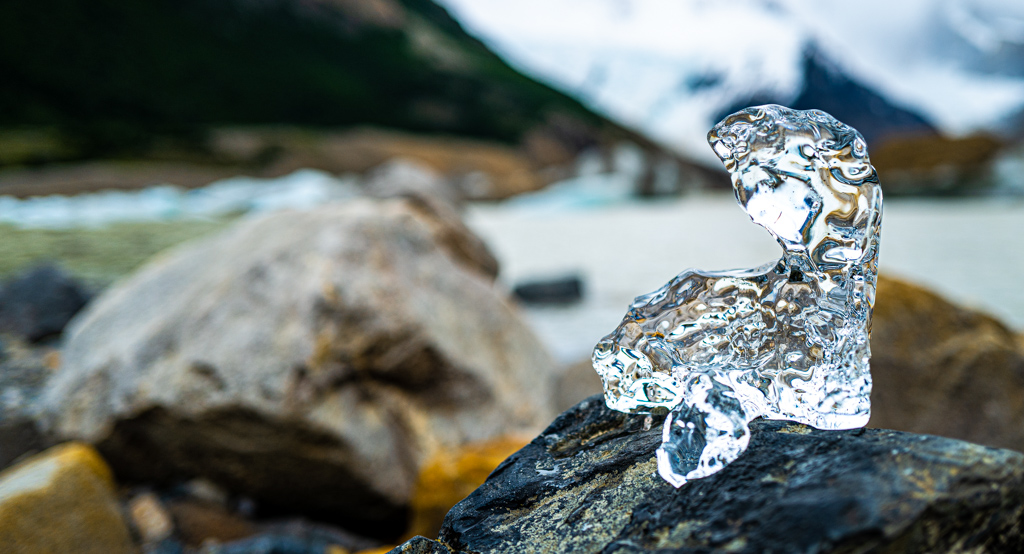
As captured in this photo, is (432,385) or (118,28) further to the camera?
(118,28)

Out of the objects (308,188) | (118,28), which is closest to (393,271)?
(308,188)

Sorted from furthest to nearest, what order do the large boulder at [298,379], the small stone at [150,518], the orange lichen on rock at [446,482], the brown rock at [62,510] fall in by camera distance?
the large boulder at [298,379] < the small stone at [150,518] < the orange lichen on rock at [446,482] < the brown rock at [62,510]

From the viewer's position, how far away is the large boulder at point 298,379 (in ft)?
10.1

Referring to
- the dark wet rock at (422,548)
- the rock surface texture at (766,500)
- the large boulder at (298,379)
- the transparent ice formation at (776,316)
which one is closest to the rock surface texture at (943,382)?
the large boulder at (298,379)

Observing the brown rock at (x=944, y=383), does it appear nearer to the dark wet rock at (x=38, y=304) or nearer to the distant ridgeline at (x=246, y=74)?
the dark wet rock at (x=38, y=304)

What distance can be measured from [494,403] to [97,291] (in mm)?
4896

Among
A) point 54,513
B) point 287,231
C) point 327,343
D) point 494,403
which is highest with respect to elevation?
point 287,231

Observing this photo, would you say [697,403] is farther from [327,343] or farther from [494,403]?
[494,403]

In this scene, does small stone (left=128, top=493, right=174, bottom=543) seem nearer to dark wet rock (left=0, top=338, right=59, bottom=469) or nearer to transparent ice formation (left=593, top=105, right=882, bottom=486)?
dark wet rock (left=0, top=338, right=59, bottom=469)

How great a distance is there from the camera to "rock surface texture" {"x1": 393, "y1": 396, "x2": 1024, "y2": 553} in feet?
2.90

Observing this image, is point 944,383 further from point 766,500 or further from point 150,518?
point 150,518

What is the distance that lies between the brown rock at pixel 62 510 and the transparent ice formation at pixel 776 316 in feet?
7.35

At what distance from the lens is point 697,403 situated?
1146 millimetres

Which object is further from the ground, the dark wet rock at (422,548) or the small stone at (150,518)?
the dark wet rock at (422,548)
